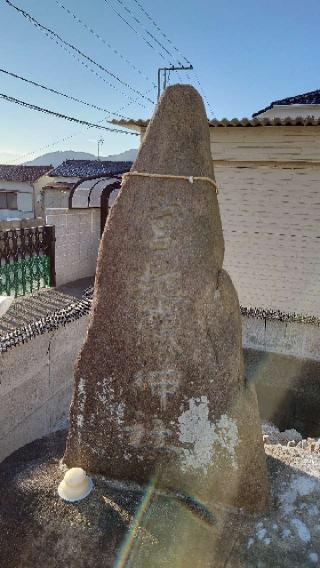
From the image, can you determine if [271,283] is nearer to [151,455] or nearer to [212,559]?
[151,455]

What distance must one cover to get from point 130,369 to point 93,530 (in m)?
1.33

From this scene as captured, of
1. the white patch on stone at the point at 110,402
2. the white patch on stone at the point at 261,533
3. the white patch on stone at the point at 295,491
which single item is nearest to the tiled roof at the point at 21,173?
the white patch on stone at the point at 110,402

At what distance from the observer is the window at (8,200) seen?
3104 cm

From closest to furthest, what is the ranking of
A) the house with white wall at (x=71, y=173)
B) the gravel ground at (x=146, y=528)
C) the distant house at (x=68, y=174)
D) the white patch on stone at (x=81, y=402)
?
the gravel ground at (x=146, y=528) < the white patch on stone at (x=81, y=402) < the distant house at (x=68, y=174) < the house with white wall at (x=71, y=173)

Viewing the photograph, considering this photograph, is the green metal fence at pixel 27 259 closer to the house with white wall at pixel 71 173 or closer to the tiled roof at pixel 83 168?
the house with white wall at pixel 71 173

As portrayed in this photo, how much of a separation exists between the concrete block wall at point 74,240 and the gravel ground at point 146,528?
24.2 ft

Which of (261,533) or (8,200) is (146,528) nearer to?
(261,533)

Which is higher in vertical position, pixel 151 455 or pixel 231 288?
pixel 231 288

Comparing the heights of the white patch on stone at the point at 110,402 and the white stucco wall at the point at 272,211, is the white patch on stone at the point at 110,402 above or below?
below

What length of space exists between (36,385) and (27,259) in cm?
474

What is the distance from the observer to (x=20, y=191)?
30953 millimetres

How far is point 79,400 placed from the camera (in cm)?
393

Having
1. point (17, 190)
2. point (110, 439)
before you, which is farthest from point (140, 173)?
point (17, 190)

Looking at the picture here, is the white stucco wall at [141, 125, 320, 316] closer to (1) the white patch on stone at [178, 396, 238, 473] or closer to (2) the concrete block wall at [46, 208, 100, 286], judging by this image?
(2) the concrete block wall at [46, 208, 100, 286]
